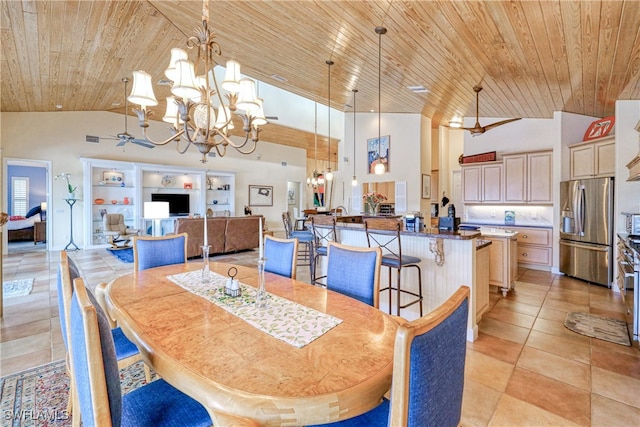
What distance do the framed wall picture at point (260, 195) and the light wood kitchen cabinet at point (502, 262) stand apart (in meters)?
8.44

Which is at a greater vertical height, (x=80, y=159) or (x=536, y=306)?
(x=80, y=159)

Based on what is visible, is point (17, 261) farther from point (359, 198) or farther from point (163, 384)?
point (359, 198)

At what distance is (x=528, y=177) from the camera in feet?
17.7

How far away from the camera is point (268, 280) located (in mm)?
1926

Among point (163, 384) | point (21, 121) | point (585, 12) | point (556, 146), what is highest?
point (21, 121)

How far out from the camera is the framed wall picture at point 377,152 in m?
8.02

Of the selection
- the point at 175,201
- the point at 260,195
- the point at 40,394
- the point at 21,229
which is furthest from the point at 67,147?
the point at 40,394

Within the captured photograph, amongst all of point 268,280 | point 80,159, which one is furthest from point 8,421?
point 80,159

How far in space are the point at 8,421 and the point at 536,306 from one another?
15.6 feet

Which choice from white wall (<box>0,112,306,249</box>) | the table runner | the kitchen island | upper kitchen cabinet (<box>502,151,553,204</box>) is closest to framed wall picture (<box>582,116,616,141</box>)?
upper kitchen cabinet (<box>502,151,553,204</box>)

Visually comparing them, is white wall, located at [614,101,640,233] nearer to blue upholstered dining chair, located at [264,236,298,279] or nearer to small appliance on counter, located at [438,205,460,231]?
small appliance on counter, located at [438,205,460,231]

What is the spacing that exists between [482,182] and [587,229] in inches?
77.3

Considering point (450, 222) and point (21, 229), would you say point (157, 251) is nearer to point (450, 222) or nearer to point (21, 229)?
point (450, 222)

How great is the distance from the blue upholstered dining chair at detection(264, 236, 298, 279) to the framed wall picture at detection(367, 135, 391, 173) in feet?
19.9
